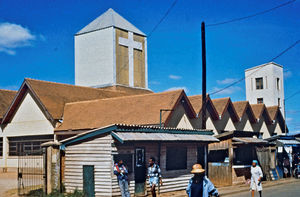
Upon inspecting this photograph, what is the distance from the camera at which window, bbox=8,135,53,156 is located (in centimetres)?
2996

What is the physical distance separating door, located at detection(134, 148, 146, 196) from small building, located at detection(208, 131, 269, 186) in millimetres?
7372

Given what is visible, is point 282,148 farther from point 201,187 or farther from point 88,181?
point 201,187

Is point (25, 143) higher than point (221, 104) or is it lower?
lower

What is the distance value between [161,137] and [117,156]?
2356 mm

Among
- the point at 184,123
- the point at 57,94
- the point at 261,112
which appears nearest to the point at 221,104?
the point at 184,123

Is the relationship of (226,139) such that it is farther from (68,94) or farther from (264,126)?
(264,126)

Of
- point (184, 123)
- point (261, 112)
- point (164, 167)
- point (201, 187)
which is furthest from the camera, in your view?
point (261, 112)

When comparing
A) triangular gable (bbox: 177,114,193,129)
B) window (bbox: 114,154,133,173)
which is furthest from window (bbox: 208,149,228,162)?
window (bbox: 114,154,133,173)

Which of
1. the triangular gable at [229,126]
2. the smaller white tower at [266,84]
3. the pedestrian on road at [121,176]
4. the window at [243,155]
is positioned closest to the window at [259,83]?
the smaller white tower at [266,84]

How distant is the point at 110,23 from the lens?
4316cm

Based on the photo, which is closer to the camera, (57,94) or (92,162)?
(92,162)

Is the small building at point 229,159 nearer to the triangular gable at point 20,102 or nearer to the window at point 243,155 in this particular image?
the window at point 243,155

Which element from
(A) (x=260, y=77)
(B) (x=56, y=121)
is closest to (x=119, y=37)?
(B) (x=56, y=121)

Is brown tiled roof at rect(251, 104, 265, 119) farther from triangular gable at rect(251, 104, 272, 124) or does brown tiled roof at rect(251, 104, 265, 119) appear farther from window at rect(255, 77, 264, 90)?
window at rect(255, 77, 264, 90)
